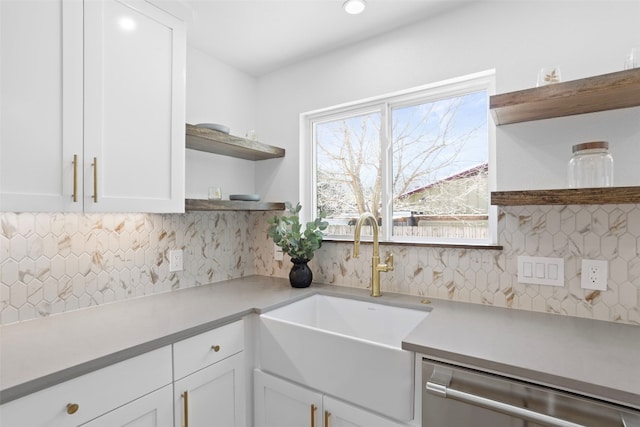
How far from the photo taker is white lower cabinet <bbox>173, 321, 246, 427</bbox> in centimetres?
127

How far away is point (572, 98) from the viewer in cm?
122

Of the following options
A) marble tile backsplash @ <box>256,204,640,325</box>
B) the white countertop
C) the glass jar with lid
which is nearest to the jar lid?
the glass jar with lid

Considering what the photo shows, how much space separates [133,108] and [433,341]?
1521 millimetres

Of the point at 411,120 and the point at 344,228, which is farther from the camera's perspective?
the point at 344,228

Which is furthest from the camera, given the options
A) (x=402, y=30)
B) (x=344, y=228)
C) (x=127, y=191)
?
(x=344, y=228)

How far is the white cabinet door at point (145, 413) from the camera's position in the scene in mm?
1058

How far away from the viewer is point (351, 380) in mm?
1257

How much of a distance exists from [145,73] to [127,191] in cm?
53

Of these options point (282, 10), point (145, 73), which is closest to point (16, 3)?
point (145, 73)

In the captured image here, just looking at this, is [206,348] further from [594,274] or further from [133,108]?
[594,274]

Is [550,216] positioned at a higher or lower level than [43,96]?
lower

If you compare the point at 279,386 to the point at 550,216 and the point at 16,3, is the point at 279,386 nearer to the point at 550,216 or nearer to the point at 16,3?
the point at 550,216

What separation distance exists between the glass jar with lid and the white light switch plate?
0.37 m

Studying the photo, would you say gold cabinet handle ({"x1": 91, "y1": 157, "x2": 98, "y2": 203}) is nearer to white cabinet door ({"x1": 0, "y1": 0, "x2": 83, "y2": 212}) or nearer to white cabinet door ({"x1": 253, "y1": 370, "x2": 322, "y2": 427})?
white cabinet door ({"x1": 0, "y1": 0, "x2": 83, "y2": 212})
